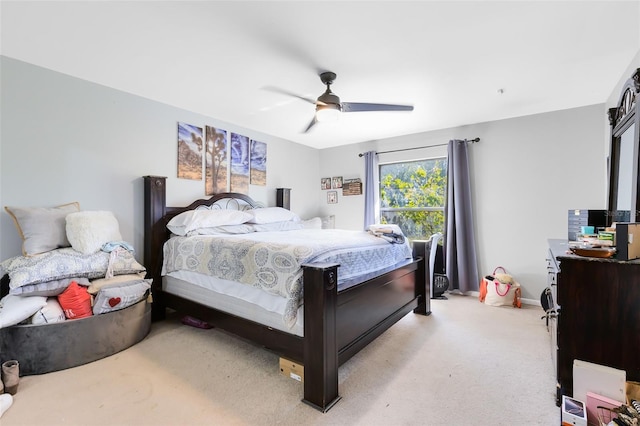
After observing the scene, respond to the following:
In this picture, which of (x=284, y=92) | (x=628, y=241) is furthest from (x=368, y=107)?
(x=628, y=241)

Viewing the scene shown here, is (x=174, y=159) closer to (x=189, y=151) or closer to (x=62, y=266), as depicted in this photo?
(x=189, y=151)

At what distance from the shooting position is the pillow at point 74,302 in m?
2.15

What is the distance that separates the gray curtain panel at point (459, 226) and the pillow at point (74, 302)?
414cm

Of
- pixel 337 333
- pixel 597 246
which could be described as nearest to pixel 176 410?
pixel 337 333

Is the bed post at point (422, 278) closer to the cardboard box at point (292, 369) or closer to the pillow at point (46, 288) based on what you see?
the cardboard box at point (292, 369)

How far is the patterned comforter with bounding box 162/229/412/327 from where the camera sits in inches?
72.7

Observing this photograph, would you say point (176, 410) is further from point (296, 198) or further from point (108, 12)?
point (296, 198)

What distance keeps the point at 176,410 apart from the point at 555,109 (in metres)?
4.83

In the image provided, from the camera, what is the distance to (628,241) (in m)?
1.41

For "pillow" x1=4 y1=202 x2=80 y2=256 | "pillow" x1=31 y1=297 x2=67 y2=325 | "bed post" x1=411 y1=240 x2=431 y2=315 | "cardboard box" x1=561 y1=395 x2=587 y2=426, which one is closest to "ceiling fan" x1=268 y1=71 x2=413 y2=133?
"bed post" x1=411 y1=240 x2=431 y2=315

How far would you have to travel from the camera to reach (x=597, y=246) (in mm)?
1619

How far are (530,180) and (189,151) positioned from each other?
441cm

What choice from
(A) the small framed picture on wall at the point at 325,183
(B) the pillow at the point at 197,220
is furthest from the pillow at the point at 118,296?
(A) the small framed picture on wall at the point at 325,183

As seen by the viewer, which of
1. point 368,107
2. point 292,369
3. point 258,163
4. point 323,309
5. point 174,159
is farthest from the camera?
point 258,163
